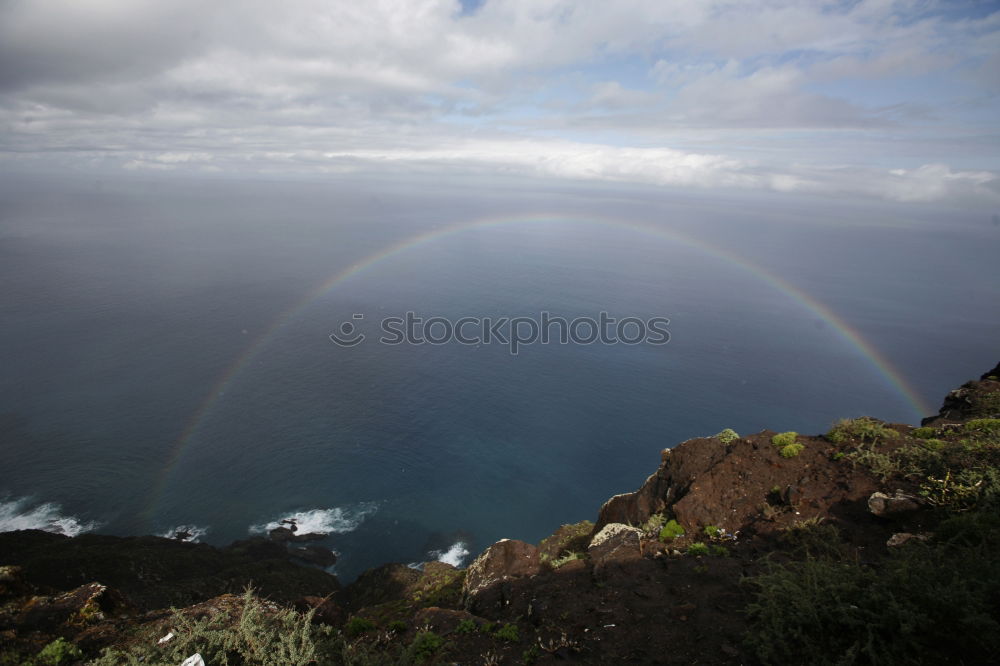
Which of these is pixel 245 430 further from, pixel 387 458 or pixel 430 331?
pixel 430 331

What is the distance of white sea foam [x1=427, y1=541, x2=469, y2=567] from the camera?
67438 mm

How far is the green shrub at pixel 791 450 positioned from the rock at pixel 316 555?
64.3m

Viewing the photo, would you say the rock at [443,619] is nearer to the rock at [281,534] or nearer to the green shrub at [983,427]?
the green shrub at [983,427]

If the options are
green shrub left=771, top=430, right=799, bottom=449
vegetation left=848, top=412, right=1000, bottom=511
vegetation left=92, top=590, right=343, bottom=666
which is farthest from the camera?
green shrub left=771, top=430, right=799, bottom=449

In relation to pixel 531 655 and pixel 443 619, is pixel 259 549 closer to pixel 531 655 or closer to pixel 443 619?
pixel 443 619

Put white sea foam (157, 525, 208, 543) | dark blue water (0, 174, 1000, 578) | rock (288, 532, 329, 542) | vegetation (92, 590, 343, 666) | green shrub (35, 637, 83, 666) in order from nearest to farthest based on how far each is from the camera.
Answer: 1. vegetation (92, 590, 343, 666)
2. green shrub (35, 637, 83, 666)
3. white sea foam (157, 525, 208, 543)
4. rock (288, 532, 329, 542)
5. dark blue water (0, 174, 1000, 578)

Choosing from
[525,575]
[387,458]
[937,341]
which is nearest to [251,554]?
[387,458]

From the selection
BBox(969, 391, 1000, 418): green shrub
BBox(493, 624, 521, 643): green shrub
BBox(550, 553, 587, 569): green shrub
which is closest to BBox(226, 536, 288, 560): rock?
BBox(550, 553, 587, 569): green shrub

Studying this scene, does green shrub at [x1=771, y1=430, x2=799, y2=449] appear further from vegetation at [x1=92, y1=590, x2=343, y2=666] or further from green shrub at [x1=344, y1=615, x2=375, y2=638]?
vegetation at [x1=92, y1=590, x2=343, y2=666]

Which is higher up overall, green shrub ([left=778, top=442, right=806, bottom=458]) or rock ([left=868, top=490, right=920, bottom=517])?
rock ([left=868, top=490, right=920, bottom=517])

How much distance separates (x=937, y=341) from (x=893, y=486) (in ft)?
600

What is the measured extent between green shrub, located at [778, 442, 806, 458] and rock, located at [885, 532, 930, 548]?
7.79 metres

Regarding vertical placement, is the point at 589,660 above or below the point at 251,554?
above

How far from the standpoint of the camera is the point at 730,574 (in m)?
17.4
